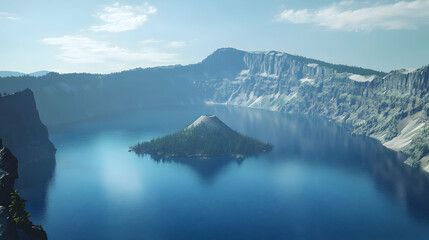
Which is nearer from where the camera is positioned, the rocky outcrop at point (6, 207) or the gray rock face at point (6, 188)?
the gray rock face at point (6, 188)

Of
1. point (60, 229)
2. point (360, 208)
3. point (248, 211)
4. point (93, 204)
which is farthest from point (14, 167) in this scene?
point (360, 208)

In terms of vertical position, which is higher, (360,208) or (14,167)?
(14,167)

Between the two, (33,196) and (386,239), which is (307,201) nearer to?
(386,239)

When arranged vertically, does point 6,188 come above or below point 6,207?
above

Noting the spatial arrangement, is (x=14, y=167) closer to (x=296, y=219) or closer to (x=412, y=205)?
(x=296, y=219)

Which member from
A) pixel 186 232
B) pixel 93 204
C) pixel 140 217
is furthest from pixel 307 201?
pixel 93 204

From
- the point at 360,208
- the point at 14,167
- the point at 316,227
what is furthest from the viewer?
the point at 360,208

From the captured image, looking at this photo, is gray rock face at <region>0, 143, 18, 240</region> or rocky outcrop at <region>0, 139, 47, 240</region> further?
rocky outcrop at <region>0, 139, 47, 240</region>

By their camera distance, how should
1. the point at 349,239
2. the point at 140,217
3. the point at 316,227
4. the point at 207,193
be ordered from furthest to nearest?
the point at 207,193, the point at 140,217, the point at 316,227, the point at 349,239

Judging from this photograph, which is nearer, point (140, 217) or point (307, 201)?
point (140, 217)

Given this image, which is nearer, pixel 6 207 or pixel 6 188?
pixel 6 207
